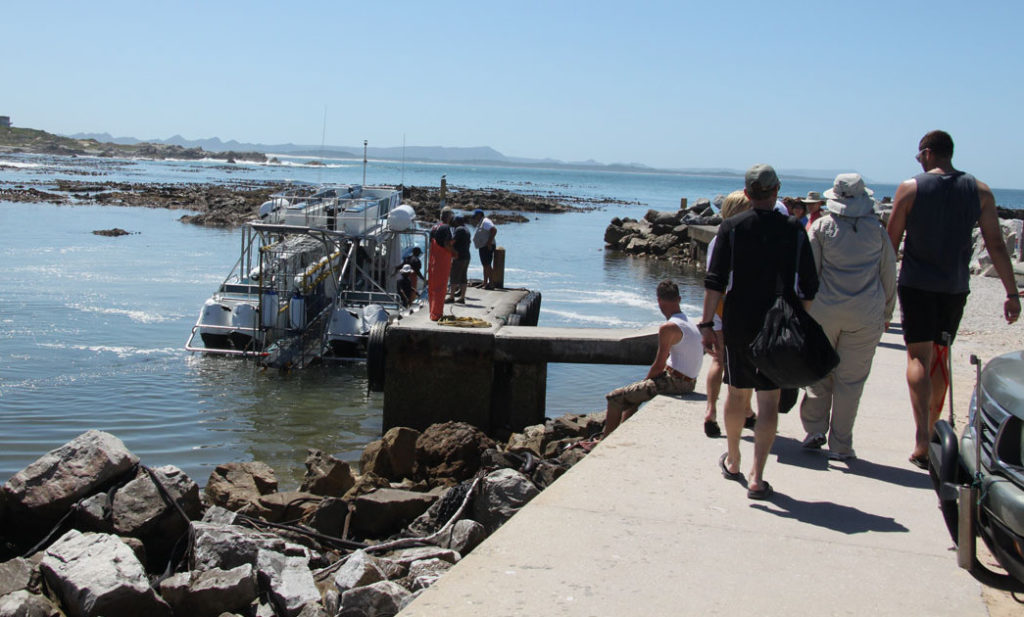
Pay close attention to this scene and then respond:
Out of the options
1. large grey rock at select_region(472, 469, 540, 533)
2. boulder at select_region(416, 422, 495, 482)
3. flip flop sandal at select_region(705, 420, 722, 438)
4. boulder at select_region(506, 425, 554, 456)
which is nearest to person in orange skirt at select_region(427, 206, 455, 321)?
boulder at select_region(506, 425, 554, 456)

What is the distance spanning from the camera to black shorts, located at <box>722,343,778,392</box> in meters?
5.44

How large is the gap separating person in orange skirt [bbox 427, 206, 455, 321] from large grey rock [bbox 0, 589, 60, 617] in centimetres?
701

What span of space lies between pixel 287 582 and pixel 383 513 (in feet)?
5.65

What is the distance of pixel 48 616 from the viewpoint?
18.0 feet

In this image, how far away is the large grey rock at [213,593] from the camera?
5582 mm

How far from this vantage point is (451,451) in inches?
359

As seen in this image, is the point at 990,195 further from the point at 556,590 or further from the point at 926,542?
the point at 556,590

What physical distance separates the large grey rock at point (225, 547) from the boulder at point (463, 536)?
106cm

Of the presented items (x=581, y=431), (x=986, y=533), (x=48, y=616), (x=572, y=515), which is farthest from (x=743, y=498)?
(x=581, y=431)

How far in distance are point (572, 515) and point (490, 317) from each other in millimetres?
9149

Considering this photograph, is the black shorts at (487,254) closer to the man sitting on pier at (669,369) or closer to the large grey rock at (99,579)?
the man sitting on pier at (669,369)

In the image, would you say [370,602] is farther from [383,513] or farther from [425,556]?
[383,513]

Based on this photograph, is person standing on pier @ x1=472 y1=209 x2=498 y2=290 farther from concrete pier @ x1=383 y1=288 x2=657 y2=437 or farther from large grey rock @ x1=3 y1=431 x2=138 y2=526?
large grey rock @ x1=3 y1=431 x2=138 y2=526

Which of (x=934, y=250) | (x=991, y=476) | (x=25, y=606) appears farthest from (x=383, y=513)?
(x=991, y=476)
